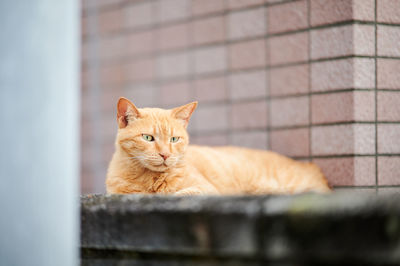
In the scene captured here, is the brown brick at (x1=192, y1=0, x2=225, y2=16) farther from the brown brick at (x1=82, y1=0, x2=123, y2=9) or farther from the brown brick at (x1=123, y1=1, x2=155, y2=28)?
the brown brick at (x1=82, y1=0, x2=123, y2=9)

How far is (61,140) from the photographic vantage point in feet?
4.17

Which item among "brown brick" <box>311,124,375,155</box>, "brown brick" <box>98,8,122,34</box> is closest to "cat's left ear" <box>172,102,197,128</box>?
"brown brick" <box>311,124,375,155</box>

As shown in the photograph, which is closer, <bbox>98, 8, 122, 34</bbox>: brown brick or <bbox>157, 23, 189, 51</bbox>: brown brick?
<bbox>157, 23, 189, 51</bbox>: brown brick

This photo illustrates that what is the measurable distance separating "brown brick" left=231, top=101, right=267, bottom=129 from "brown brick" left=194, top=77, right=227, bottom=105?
0.15 metres

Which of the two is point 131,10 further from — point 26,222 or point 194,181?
point 26,222

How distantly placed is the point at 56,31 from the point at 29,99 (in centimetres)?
21

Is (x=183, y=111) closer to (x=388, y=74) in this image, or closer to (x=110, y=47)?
(x=388, y=74)

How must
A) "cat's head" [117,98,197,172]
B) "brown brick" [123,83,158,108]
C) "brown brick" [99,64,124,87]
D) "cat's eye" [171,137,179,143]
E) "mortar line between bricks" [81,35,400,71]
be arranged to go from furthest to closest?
"brown brick" [99,64,124,87]
"brown brick" [123,83,158,108]
"mortar line between bricks" [81,35,400,71]
"cat's eye" [171,137,179,143]
"cat's head" [117,98,197,172]

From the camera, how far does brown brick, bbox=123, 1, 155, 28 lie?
3.67m

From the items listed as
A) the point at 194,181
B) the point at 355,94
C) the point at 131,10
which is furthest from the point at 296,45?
the point at 131,10

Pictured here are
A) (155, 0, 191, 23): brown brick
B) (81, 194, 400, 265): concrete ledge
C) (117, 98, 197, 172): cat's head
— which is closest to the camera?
(81, 194, 400, 265): concrete ledge

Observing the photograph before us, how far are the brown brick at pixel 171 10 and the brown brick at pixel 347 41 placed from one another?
1.18m

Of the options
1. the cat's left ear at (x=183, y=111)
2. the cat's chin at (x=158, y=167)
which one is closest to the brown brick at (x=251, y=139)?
the cat's left ear at (x=183, y=111)

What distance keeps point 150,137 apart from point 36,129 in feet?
3.16
